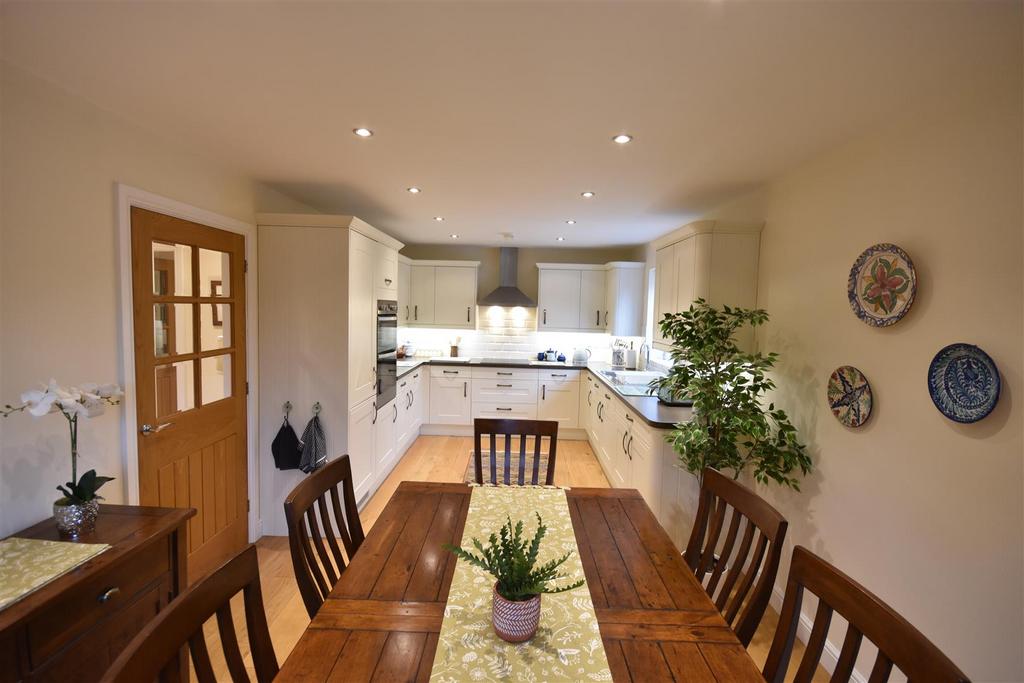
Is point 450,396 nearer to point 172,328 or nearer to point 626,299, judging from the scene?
point 626,299

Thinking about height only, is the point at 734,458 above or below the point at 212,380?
below

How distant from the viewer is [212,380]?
253 centimetres

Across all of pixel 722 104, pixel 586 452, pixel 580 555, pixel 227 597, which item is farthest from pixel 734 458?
pixel 586 452

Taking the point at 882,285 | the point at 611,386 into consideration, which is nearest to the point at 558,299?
the point at 611,386

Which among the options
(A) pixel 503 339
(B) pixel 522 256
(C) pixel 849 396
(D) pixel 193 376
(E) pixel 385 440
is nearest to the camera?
(C) pixel 849 396

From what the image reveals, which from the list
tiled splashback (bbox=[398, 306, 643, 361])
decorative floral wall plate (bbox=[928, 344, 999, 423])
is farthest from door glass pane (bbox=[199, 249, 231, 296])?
decorative floral wall plate (bbox=[928, 344, 999, 423])

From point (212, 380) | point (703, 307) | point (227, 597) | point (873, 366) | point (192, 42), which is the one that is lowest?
point (227, 597)

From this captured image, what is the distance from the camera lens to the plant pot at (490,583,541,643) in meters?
1.01

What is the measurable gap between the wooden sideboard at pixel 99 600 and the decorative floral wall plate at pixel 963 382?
2.77 m

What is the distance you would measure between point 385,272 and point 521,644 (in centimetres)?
314

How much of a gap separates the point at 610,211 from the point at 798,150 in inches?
58.9

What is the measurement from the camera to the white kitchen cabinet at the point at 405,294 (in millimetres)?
5211

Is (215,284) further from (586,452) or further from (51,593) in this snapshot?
(586,452)

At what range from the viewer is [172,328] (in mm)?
2205
